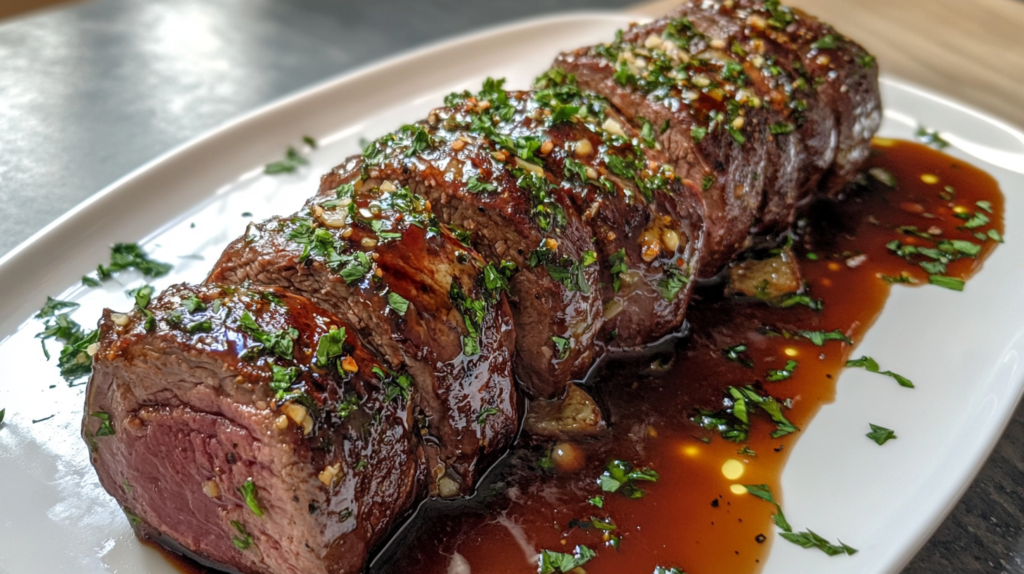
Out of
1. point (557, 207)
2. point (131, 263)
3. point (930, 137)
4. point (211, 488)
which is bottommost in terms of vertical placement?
point (131, 263)

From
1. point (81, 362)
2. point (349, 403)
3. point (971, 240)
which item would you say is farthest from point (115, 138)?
point (971, 240)

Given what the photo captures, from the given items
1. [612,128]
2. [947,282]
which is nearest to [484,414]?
[612,128]

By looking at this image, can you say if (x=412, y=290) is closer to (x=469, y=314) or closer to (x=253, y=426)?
(x=469, y=314)

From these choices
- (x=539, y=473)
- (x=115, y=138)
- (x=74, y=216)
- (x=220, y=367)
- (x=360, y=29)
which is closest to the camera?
(x=220, y=367)

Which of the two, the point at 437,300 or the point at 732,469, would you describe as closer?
the point at 437,300

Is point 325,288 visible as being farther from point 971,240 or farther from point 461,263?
point 971,240

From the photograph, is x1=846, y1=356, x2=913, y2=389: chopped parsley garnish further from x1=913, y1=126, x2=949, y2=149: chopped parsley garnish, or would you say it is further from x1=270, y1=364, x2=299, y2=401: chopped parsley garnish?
x1=270, y1=364, x2=299, y2=401: chopped parsley garnish

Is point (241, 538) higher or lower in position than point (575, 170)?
lower
